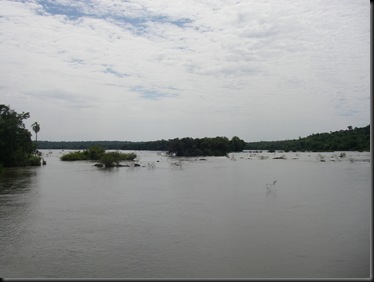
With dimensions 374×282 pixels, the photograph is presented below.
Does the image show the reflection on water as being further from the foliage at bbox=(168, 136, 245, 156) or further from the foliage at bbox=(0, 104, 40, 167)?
the foliage at bbox=(168, 136, 245, 156)

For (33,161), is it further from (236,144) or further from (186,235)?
(236,144)

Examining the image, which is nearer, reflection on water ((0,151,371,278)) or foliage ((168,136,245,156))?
reflection on water ((0,151,371,278))

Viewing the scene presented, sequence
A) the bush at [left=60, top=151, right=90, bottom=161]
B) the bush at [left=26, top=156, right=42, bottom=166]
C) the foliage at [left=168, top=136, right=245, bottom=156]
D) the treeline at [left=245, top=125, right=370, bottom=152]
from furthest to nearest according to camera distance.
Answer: the foliage at [left=168, top=136, right=245, bottom=156], the treeline at [left=245, top=125, right=370, bottom=152], the bush at [left=60, top=151, right=90, bottom=161], the bush at [left=26, top=156, right=42, bottom=166]

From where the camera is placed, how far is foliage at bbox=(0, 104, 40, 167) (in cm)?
4238

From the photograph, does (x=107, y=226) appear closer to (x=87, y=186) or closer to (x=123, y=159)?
(x=87, y=186)

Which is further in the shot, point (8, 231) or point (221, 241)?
point (8, 231)

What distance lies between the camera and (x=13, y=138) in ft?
142

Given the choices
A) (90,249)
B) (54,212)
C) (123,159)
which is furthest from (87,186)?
(123,159)

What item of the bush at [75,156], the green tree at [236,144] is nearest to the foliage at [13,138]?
the bush at [75,156]

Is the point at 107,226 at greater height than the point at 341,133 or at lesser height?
lesser

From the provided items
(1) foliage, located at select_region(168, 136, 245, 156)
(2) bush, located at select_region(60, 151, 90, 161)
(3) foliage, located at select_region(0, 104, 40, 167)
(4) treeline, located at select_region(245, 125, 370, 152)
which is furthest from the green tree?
(3) foliage, located at select_region(0, 104, 40, 167)

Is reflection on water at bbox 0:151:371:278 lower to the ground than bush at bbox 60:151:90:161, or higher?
lower

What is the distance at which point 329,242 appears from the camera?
39.3 ft

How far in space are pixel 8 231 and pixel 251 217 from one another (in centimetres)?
920
